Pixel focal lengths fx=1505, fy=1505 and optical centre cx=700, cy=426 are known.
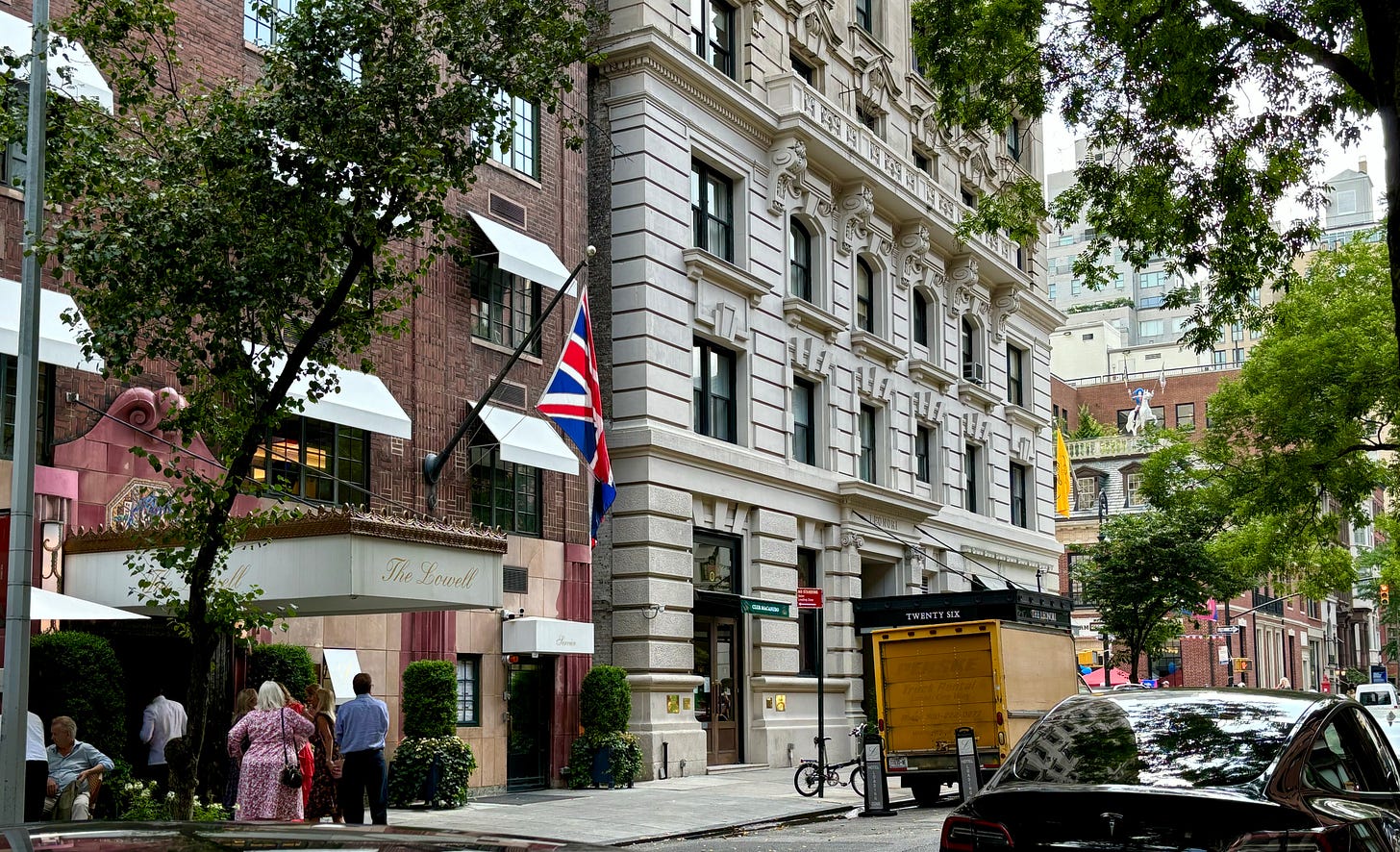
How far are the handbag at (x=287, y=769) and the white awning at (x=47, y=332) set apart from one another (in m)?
4.38

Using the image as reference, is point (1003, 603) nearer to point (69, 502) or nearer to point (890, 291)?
point (69, 502)

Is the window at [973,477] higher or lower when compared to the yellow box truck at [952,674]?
higher

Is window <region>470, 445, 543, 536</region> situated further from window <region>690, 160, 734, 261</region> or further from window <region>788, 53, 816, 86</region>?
window <region>788, 53, 816, 86</region>

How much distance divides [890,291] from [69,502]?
24292 mm

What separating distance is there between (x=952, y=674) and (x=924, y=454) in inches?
678

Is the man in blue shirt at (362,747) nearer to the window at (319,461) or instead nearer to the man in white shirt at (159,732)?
the man in white shirt at (159,732)

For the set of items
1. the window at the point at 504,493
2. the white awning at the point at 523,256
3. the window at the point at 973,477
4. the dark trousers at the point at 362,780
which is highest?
the white awning at the point at 523,256

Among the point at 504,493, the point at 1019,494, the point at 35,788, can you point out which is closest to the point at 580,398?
the point at 504,493

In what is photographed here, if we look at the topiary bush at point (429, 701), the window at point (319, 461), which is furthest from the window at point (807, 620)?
the window at point (319, 461)

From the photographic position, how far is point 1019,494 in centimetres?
4709

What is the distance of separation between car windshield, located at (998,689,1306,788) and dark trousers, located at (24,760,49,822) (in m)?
9.88

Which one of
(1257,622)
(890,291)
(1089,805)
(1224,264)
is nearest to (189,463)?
(1224,264)

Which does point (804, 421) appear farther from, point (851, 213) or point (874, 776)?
point (874, 776)

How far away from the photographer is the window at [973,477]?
43.0 m
